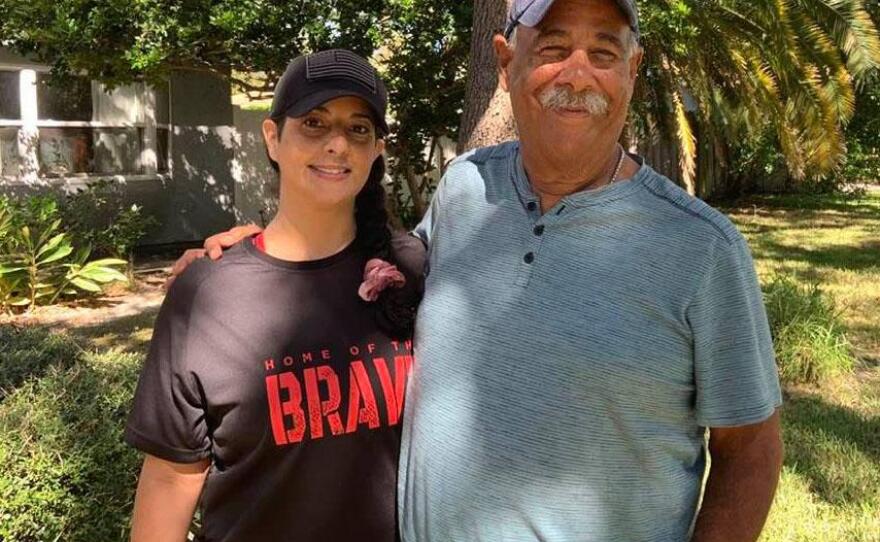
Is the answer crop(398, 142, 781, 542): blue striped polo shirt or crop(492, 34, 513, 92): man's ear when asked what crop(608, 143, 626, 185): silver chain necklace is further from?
crop(492, 34, 513, 92): man's ear

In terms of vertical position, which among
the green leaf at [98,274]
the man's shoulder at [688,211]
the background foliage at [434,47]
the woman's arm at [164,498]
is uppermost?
the background foliage at [434,47]

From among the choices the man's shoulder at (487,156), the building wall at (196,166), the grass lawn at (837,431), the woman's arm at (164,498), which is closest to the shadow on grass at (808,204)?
the grass lawn at (837,431)

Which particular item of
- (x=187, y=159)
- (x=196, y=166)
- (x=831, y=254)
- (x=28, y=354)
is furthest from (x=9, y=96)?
(x=831, y=254)

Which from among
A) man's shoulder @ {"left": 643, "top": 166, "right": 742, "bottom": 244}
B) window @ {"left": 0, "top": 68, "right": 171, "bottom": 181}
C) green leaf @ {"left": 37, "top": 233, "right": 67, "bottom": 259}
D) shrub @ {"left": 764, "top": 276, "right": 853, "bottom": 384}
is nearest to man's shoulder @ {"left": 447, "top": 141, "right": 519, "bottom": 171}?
man's shoulder @ {"left": 643, "top": 166, "right": 742, "bottom": 244}

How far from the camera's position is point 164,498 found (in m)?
1.78

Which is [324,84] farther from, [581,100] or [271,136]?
[581,100]

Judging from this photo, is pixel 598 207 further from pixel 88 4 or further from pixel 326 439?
pixel 88 4

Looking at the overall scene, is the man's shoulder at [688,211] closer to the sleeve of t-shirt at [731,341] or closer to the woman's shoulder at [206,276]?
the sleeve of t-shirt at [731,341]

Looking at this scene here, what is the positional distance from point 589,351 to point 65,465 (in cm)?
200

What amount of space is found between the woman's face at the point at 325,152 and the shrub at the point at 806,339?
497cm

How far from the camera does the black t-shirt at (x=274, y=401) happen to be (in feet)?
5.71

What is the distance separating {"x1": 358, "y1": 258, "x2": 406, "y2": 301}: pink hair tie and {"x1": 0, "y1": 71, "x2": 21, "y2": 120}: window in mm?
10438

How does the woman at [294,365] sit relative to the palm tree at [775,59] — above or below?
below

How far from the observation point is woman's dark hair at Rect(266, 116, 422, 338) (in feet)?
6.20
